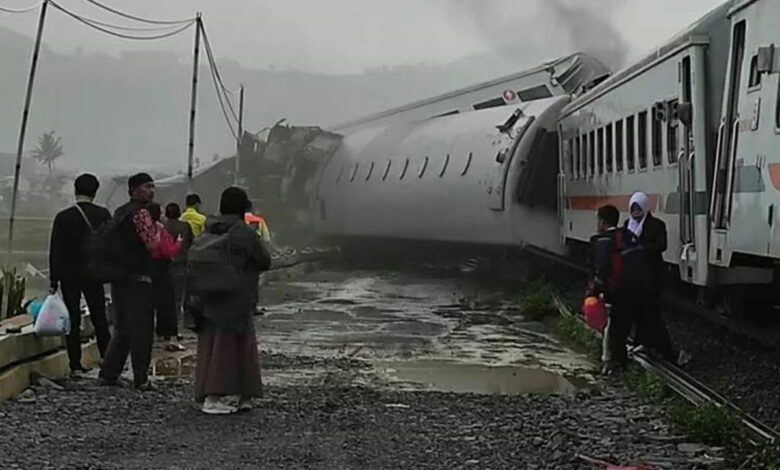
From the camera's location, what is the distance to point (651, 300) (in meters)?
9.88

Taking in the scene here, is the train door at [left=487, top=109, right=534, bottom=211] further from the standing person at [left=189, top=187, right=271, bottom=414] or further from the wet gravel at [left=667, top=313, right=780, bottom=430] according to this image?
the standing person at [left=189, top=187, right=271, bottom=414]

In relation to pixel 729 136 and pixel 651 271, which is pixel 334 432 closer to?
pixel 651 271

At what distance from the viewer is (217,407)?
7773 millimetres

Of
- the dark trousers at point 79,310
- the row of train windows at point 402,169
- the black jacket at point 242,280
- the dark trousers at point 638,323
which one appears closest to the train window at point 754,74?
the dark trousers at point 638,323

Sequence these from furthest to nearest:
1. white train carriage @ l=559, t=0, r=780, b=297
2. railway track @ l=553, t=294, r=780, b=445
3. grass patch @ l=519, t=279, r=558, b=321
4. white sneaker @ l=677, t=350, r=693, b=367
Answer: grass patch @ l=519, t=279, r=558, b=321
white sneaker @ l=677, t=350, r=693, b=367
white train carriage @ l=559, t=0, r=780, b=297
railway track @ l=553, t=294, r=780, b=445

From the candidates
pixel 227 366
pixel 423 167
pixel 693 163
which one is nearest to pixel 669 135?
pixel 693 163

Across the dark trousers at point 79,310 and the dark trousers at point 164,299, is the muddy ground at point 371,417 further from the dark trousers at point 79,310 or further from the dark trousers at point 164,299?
the dark trousers at point 79,310

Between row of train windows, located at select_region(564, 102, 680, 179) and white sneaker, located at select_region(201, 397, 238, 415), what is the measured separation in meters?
5.29

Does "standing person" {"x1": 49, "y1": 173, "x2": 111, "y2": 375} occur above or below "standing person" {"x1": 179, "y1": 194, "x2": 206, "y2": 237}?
below

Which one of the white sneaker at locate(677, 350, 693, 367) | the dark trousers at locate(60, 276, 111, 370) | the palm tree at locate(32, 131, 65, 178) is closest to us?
the dark trousers at locate(60, 276, 111, 370)

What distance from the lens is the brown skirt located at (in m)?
7.78

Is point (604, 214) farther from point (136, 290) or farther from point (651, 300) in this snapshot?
point (136, 290)

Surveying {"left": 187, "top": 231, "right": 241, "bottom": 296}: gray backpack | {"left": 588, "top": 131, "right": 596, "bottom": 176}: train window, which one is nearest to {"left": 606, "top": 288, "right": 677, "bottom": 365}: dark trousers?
{"left": 187, "top": 231, "right": 241, "bottom": 296}: gray backpack

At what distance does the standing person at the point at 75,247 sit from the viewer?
9.01 meters
